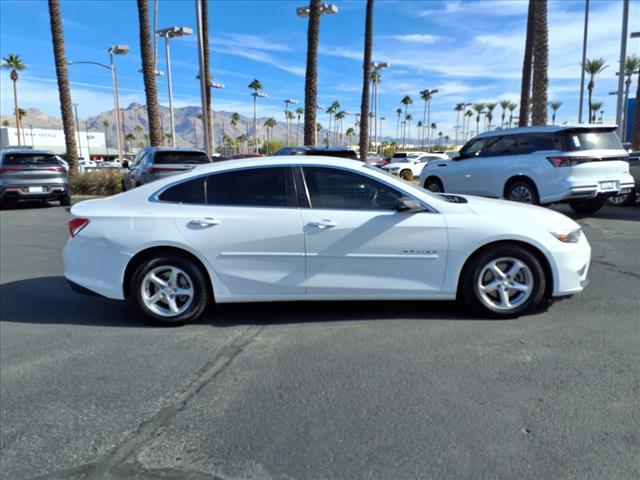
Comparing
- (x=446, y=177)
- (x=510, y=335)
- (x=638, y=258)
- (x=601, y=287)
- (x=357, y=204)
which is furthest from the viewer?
(x=446, y=177)

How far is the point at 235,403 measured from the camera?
3.25m

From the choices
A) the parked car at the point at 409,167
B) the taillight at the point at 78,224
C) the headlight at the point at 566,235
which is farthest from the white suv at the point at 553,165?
the parked car at the point at 409,167

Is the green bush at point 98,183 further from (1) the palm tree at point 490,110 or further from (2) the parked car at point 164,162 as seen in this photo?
(1) the palm tree at point 490,110

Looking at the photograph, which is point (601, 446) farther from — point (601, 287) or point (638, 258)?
point (638, 258)

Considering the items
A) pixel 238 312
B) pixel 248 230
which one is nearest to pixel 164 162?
pixel 238 312

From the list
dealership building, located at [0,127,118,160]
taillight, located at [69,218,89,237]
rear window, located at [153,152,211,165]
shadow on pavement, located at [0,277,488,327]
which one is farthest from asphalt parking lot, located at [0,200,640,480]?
dealership building, located at [0,127,118,160]

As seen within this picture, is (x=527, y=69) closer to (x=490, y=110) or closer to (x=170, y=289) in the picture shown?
(x=170, y=289)

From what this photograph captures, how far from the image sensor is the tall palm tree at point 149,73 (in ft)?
66.4

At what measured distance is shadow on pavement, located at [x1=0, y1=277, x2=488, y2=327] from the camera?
477 cm

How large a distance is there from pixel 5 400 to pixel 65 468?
1.14 m

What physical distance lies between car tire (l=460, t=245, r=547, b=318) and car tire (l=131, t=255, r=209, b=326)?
2428 millimetres

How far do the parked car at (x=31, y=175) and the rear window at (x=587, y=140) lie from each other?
43.3 feet

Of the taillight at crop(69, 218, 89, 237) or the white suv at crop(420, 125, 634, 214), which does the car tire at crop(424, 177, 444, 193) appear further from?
the taillight at crop(69, 218, 89, 237)

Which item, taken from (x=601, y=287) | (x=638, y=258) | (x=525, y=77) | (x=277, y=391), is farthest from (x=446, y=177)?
(x=525, y=77)
